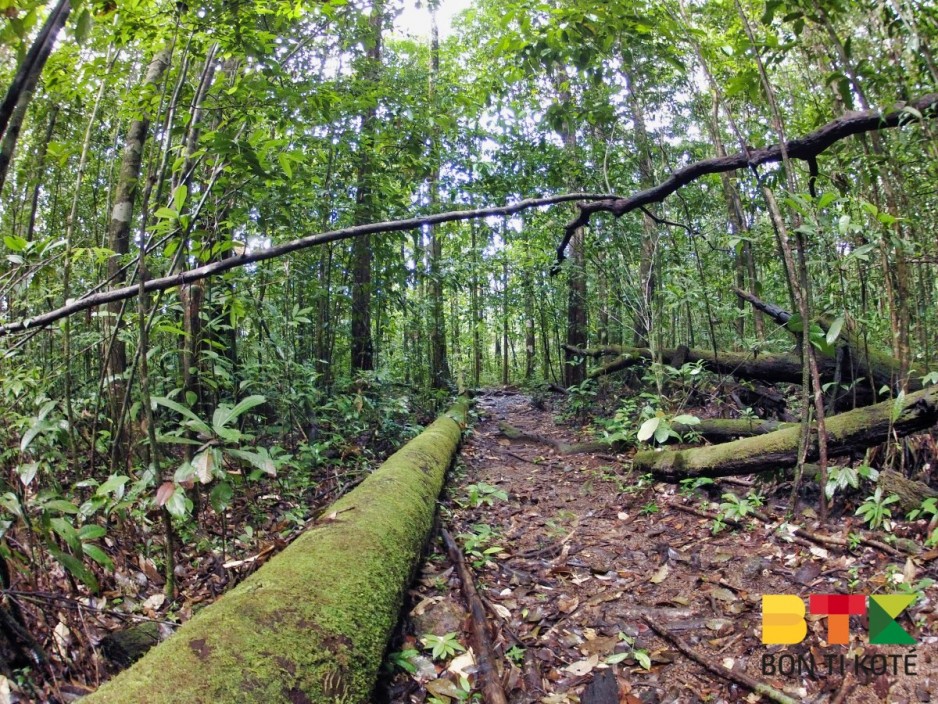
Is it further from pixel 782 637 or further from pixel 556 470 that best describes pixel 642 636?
pixel 556 470

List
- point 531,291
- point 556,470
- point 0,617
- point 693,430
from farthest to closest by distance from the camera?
point 531,291
point 556,470
point 693,430
point 0,617

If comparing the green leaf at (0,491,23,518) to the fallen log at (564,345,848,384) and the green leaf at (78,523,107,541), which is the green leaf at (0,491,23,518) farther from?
the fallen log at (564,345,848,384)

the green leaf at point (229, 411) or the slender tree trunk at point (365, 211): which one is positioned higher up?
the slender tree trunk at point (365, 211)

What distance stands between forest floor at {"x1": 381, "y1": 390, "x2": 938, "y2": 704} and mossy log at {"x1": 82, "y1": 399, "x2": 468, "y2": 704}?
31 centimetres

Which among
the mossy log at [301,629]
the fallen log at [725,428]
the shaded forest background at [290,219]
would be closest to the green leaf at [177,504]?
the shaded forest background at [290,219]

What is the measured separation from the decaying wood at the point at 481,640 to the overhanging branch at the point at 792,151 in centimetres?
218

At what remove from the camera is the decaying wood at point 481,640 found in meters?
2.14

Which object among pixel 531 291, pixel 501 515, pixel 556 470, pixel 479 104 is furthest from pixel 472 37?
pixel 501 515

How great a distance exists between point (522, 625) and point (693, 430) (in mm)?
3226

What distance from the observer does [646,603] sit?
9.51 feet

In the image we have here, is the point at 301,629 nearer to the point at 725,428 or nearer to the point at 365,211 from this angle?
the point at 725,428

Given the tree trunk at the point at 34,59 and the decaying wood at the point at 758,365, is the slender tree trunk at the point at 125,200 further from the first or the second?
the decaying wood at the point at 758,365

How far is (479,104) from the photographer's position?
6168 millimetres

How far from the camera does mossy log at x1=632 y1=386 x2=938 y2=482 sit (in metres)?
3.30
